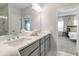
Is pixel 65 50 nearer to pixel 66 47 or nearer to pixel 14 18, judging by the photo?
pixel 66 47

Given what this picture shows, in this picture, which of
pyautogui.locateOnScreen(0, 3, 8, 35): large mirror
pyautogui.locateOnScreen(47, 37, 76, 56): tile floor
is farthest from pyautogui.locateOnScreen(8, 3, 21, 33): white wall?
pyautogui.locateOnScreen(47, 37, 76, 56): tile floor

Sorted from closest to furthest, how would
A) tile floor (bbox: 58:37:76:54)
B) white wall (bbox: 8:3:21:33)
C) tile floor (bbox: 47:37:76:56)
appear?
white wall (bbox: 8:3:21:33) → tile floor (bbox: 47:37:76:56) → tile floor (bbox: 58:37:76:54)

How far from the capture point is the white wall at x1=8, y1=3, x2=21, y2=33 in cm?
194

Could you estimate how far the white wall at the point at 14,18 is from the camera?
6.37 ft

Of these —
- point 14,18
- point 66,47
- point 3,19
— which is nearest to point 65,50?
point 66,47

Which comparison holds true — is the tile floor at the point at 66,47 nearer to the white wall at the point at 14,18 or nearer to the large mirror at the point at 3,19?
the white wall at the point at 14,18

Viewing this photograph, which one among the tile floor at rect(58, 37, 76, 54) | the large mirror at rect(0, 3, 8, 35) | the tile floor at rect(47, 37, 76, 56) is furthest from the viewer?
the tile floor at rect(58, 37, 76, 54)

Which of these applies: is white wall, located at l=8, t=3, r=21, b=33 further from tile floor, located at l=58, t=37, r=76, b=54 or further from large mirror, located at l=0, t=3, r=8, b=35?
tile floor, located at l=58, t=37, r=76, b=54

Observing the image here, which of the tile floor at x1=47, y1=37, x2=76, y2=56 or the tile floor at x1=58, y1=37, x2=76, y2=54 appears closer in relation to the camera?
the tile floor at x1=47, y1=37, x2=76, y2=56

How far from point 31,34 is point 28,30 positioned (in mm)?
210

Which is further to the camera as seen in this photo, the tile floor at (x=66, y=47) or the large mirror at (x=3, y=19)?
the tile floor at (x=66, y=47)

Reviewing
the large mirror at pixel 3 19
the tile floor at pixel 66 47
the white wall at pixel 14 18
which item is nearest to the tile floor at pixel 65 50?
the tile floor at pixel 66 47

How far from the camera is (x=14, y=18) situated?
205cm

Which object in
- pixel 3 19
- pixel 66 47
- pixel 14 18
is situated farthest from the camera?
pixel 66 47
